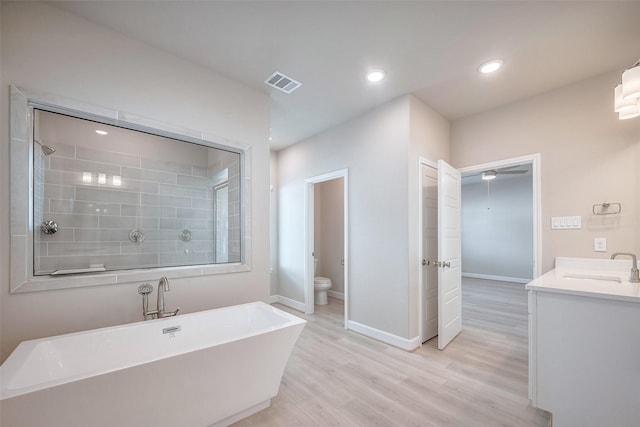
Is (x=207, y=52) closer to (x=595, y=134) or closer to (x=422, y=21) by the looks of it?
(x=422, y=21)

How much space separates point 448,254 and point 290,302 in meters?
2.61

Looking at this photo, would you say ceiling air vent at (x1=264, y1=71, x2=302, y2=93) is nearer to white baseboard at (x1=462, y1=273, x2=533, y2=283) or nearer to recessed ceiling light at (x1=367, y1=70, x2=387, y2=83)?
recessed ceiling light at (x1=367, y1=70, x2=387, y2=83)

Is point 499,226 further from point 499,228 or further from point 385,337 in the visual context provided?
point 385,337

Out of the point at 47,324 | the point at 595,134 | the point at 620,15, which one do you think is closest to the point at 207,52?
the point at 47,324

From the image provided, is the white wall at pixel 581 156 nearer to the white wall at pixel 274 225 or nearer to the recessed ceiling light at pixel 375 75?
the recessed ceiling light at pixel 375 75

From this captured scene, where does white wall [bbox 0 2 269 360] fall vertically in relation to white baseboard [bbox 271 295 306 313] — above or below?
above

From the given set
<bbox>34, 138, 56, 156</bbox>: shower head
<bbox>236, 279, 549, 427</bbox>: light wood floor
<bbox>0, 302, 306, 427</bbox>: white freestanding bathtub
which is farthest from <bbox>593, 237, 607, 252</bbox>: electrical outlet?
<bbox>34, 138, 56, 156</bbox>: shower head

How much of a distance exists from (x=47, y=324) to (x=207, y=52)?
7.38 feet

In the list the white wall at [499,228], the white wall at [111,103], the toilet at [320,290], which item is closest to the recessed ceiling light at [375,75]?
the white wall at [111,103]

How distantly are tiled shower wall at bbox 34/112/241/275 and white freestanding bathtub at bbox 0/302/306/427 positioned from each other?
2.07 ft

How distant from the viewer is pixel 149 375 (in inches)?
51.5

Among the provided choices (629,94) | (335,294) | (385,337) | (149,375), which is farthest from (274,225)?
(629,94)

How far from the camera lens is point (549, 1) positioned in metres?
1.68

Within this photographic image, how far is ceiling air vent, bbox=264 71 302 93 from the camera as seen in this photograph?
2.50 m
